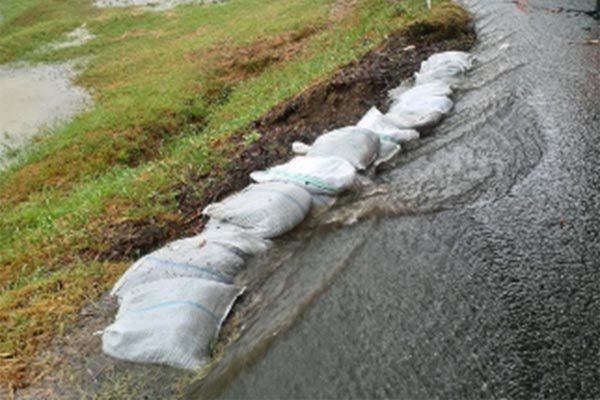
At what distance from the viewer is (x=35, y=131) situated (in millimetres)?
11414

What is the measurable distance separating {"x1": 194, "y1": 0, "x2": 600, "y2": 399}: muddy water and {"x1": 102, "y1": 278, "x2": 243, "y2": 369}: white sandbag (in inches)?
7.2

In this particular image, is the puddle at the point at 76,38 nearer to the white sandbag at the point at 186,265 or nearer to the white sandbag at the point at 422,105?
the white sandbag at the point at 422,105

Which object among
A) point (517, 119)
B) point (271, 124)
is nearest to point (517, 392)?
point (517, 119)

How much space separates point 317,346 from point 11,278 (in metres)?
3.04

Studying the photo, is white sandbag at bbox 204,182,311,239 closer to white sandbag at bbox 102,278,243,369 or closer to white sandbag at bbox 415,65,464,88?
white sandbag at bbox 102,278,243,369

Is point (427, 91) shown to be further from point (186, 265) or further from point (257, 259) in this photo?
point (186, 265)

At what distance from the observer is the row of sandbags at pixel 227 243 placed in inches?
137

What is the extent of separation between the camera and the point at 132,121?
10203mm

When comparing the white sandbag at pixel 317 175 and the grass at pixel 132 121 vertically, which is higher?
the white sandbag at pixel 317 175

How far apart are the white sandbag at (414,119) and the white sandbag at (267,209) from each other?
184cm

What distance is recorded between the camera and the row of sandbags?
137 inches

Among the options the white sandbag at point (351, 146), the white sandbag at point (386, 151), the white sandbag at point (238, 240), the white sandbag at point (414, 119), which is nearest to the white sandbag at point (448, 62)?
the white sandbag at point (414, 119)

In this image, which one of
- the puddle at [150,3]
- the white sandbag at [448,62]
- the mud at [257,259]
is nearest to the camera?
the mud at [257,259]

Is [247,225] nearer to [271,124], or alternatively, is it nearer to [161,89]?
[271,124]
